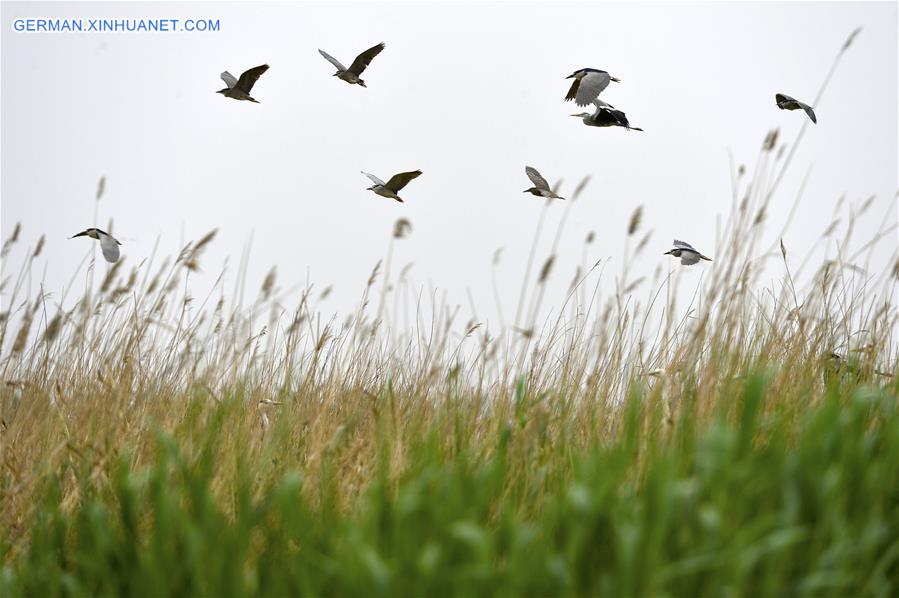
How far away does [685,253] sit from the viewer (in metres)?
3.42

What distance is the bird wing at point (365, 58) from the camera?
3492 millimetres

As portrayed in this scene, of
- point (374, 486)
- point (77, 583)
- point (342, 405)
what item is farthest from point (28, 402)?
point (374, 486)

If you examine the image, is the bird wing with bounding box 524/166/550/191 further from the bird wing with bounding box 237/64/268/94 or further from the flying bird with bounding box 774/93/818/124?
the bird wing with bounding box 237/64/268/94

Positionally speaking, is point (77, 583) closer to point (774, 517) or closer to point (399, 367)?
point (774, 517)

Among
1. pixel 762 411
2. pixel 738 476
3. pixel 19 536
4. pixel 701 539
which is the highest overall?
pixel 762 411

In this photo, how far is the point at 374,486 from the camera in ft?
6.42

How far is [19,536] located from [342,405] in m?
1.56

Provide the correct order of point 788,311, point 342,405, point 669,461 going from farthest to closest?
point 342,405
point 788,311
point 669,461

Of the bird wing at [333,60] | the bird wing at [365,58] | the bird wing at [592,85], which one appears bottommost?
the bird wing at [592,85]

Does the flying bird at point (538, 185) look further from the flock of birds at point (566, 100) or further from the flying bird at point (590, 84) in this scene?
the flying bird at point (590, 84)

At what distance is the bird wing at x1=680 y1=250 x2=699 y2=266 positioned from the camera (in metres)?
3.41

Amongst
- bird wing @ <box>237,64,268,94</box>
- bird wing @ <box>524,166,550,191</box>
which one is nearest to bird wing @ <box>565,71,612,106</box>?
bird wing @ <box>524,166,550,191</box>

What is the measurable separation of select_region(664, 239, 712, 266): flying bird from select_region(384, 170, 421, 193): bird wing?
916 millimetres

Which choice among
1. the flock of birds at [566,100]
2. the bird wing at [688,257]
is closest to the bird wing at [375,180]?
the flock of birds at [566,100]
